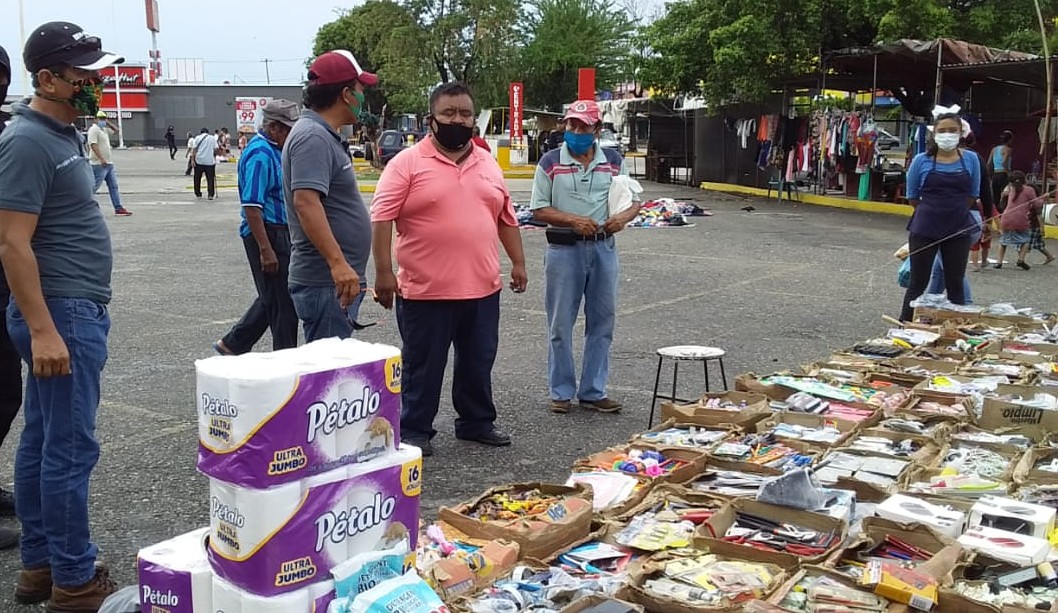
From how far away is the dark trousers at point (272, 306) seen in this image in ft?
18.9

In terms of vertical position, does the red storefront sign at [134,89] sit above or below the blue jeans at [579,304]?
above

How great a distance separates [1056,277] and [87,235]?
11.6 meters

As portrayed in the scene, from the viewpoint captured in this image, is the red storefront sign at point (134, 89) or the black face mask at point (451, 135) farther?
the red storefront sign at point (134, 89)

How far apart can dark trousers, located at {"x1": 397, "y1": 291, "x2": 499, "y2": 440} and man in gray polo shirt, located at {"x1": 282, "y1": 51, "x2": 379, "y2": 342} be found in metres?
0.50

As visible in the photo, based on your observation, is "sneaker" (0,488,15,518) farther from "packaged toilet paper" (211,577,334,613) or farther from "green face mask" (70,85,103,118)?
"packaged toilet paper" (211,577,334,613)

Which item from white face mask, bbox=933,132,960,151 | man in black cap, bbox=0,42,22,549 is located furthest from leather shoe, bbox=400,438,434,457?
white face mask, bbox=933,132,960,151

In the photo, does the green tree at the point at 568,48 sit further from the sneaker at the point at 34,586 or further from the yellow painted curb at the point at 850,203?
the sneaker at the point at 34,586

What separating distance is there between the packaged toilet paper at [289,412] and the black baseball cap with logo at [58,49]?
1.37 meters

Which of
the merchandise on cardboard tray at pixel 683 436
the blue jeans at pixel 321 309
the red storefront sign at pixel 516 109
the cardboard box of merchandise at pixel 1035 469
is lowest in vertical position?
the merchandise on cardboard tray at pixel 683 436

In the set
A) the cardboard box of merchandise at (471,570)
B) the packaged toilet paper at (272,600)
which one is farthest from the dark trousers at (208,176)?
the packaged toilet paper at (272,600)

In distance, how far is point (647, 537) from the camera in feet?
11.7

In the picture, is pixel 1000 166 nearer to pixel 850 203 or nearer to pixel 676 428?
pixel 850 203

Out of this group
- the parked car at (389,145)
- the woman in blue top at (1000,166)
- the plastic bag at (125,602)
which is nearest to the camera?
the plastic bag at (125,602)

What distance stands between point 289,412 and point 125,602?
922mm
